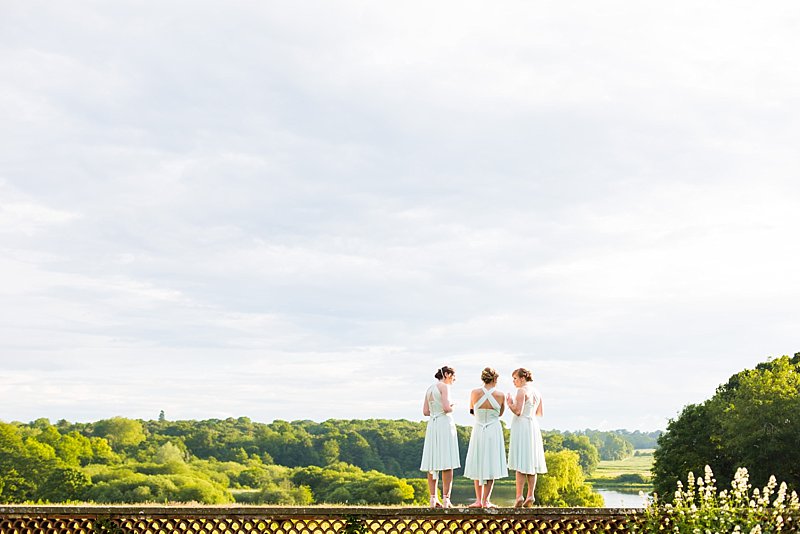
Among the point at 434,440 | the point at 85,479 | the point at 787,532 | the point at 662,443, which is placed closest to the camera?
the point at 787,532

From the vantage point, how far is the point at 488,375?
1456 centimetres

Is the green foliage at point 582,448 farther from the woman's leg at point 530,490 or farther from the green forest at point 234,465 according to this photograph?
the woman's leg at point 530,490

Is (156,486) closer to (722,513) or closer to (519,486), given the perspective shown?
(519,486)

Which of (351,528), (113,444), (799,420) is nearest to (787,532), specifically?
(351,528)

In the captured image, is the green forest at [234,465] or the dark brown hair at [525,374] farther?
the green forest at [234,465]

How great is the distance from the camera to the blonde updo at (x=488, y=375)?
1456cm


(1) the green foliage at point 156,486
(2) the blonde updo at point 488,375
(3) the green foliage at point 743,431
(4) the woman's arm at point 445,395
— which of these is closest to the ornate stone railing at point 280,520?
(4) the woman's arm at point 445,395

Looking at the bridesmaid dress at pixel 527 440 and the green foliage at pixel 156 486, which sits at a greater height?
the bridesmaid dress at pixel 527 440

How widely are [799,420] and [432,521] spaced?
25.4 m

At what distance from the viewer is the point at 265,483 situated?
69.2 metres

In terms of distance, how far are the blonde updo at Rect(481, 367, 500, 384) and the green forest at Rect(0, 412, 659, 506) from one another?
A: 40917 millimetres

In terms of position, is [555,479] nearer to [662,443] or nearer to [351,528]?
[662,443]

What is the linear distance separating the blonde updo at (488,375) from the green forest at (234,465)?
4092 cm

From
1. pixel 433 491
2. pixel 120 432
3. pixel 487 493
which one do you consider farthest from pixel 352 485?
pixel 487 493
